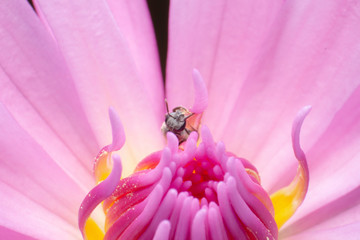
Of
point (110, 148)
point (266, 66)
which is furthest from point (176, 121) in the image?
point (266, 66)

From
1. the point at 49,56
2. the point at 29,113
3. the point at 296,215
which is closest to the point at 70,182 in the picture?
the point at 29,113

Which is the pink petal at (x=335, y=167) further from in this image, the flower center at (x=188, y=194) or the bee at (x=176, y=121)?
the bee at (x=176, y=121)

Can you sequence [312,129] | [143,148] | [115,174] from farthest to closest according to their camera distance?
[143,148], [312,129], [115,174]

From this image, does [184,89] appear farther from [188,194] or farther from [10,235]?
[10,235]

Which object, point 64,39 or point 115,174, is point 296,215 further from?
point 64,39

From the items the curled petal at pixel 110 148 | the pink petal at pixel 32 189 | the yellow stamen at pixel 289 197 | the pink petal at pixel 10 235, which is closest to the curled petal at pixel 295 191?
the yellow stamen at pixel 289 197

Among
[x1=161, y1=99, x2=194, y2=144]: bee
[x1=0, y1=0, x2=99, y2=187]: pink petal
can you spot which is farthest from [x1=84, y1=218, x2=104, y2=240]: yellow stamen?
[x1=161, y1=99, x2=194, y2=144]: bee

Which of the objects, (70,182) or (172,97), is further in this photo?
(172,97)
